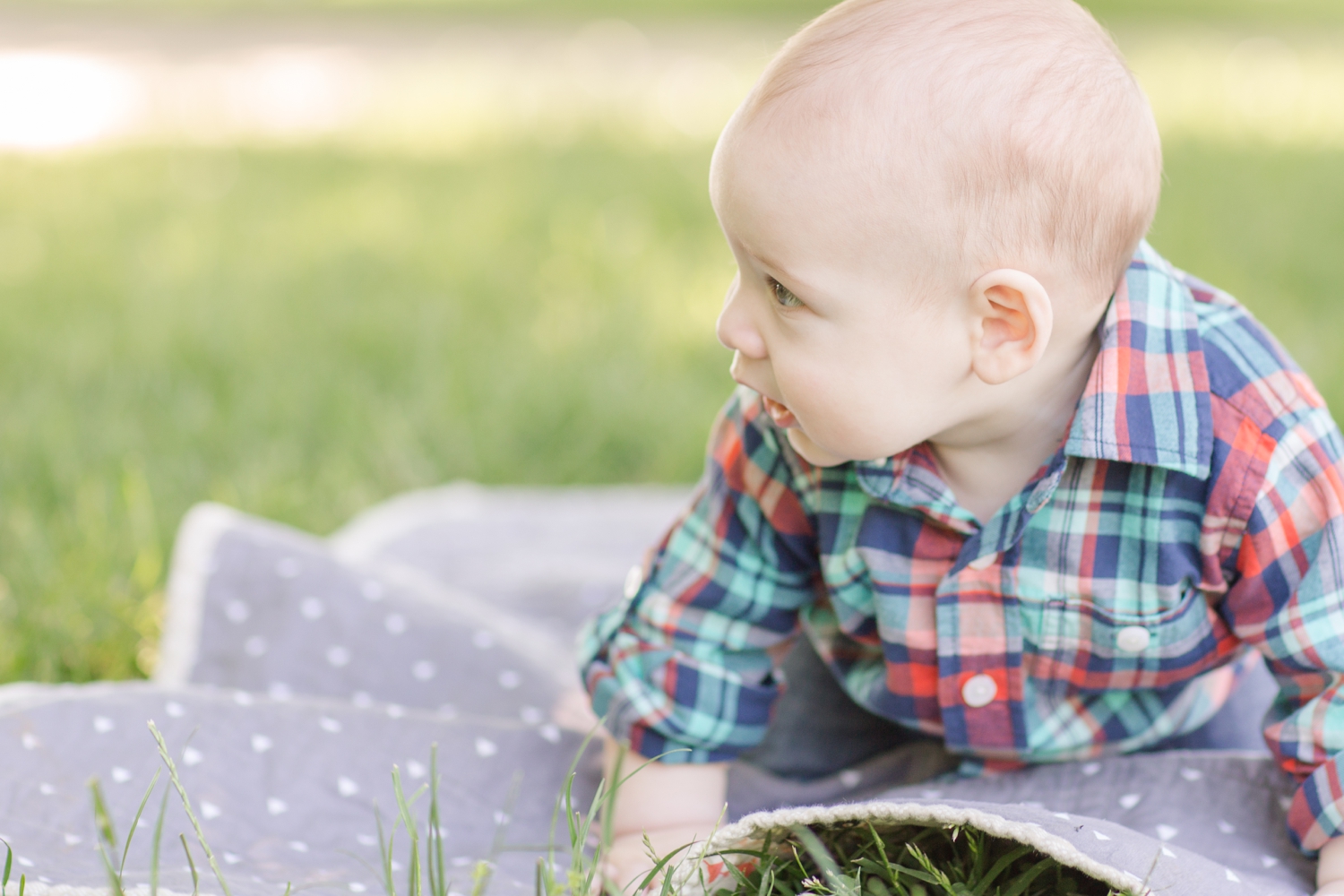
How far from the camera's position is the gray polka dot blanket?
109 cm

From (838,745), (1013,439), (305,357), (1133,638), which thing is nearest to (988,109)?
(1013,439)

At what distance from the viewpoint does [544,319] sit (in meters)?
2.82

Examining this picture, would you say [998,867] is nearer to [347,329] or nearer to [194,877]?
[194,877]

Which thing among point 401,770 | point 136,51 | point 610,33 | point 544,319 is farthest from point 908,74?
point 610,33

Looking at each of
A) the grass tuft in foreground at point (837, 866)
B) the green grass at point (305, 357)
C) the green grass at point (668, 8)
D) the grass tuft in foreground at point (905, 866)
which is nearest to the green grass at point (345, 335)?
the green grass at point (305, 357)

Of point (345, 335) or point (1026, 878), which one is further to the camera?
point (345, 335)

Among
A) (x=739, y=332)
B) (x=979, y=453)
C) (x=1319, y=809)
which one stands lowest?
(x=1319, y=809)

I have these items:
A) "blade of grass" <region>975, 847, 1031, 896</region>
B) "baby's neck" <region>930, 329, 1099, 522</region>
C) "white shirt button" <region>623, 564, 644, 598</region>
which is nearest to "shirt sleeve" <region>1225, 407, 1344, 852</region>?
"baby's neck" <region>930, 329, 1099, 522</region>

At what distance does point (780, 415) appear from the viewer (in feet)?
3.83

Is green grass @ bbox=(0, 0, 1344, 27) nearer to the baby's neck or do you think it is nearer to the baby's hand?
the baby's neck

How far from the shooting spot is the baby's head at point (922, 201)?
1024 millimetres

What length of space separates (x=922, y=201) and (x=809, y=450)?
24 cm

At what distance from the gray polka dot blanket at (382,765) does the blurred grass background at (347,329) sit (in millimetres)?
232

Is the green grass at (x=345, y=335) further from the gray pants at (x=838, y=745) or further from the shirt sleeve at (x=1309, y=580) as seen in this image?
the shirt sleeve at (x=1309, y=580)
